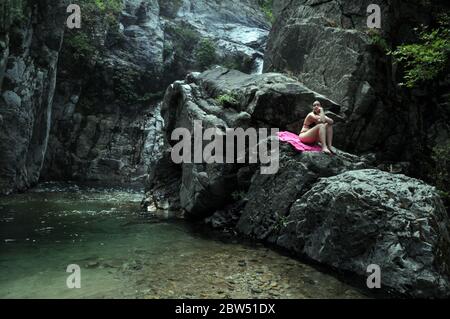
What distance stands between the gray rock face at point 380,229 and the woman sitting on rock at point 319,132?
1.62 m

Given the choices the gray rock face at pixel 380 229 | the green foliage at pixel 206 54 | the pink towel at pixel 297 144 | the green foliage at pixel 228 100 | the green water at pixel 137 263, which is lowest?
the green water at pixel 137 263

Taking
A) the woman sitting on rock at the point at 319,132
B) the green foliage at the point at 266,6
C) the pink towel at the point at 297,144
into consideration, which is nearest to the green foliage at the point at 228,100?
the pink towel at the point at 297,144

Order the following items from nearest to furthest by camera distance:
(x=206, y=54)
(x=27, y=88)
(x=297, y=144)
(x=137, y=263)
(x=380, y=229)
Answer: (x=380, y=229) → (x=137, y=263) → (x=297, y=144) → (x=27, y=88) → (x=206, y=54)

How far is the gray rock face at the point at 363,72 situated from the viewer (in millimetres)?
13984

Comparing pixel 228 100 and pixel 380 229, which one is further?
pixel 228 100

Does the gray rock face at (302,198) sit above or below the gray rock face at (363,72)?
below

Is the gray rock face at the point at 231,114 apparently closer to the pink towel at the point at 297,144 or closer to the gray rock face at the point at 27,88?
the pink towel at the point at 297,144

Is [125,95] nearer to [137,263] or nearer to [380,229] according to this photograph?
[137,263]

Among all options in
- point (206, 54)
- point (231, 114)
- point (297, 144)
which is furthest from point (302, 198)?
point (206, 54)

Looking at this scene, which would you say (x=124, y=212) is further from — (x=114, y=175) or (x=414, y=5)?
(x=414, y=5)

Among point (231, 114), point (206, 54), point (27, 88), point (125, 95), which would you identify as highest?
point (206, 54)

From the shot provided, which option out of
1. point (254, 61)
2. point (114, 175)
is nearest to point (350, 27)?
point (254, 61)

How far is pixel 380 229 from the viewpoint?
7.16 metres

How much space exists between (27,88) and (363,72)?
14.1 meters
